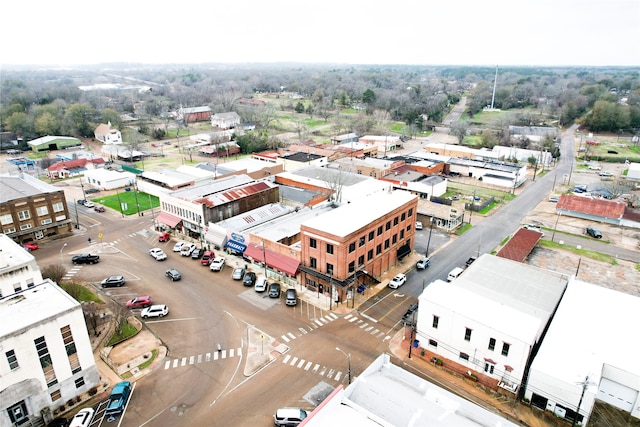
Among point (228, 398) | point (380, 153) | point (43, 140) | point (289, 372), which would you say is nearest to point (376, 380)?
point (289, 372)

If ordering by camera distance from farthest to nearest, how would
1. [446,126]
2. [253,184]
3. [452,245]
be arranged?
1. [446,126]
2. [253,184]
3. [452,245]

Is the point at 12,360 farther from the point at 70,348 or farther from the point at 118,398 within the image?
the point at 118,398

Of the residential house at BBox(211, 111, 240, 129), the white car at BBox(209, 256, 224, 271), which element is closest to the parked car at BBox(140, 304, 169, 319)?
the white car at BBox(209, 256, 224, 271)

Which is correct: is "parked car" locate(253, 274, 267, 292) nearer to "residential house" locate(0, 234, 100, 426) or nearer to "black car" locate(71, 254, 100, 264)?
"residential house" locate(0, 234, 100, 426)

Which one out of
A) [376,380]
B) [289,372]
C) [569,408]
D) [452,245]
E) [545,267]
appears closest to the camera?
[376,380]

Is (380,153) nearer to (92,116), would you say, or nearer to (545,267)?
(545,267)

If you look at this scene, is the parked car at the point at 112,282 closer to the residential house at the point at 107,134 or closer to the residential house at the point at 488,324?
the residential house at the point at 488,324

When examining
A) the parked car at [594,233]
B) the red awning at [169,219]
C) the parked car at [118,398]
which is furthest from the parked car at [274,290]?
A: the parked car at [594,233]
